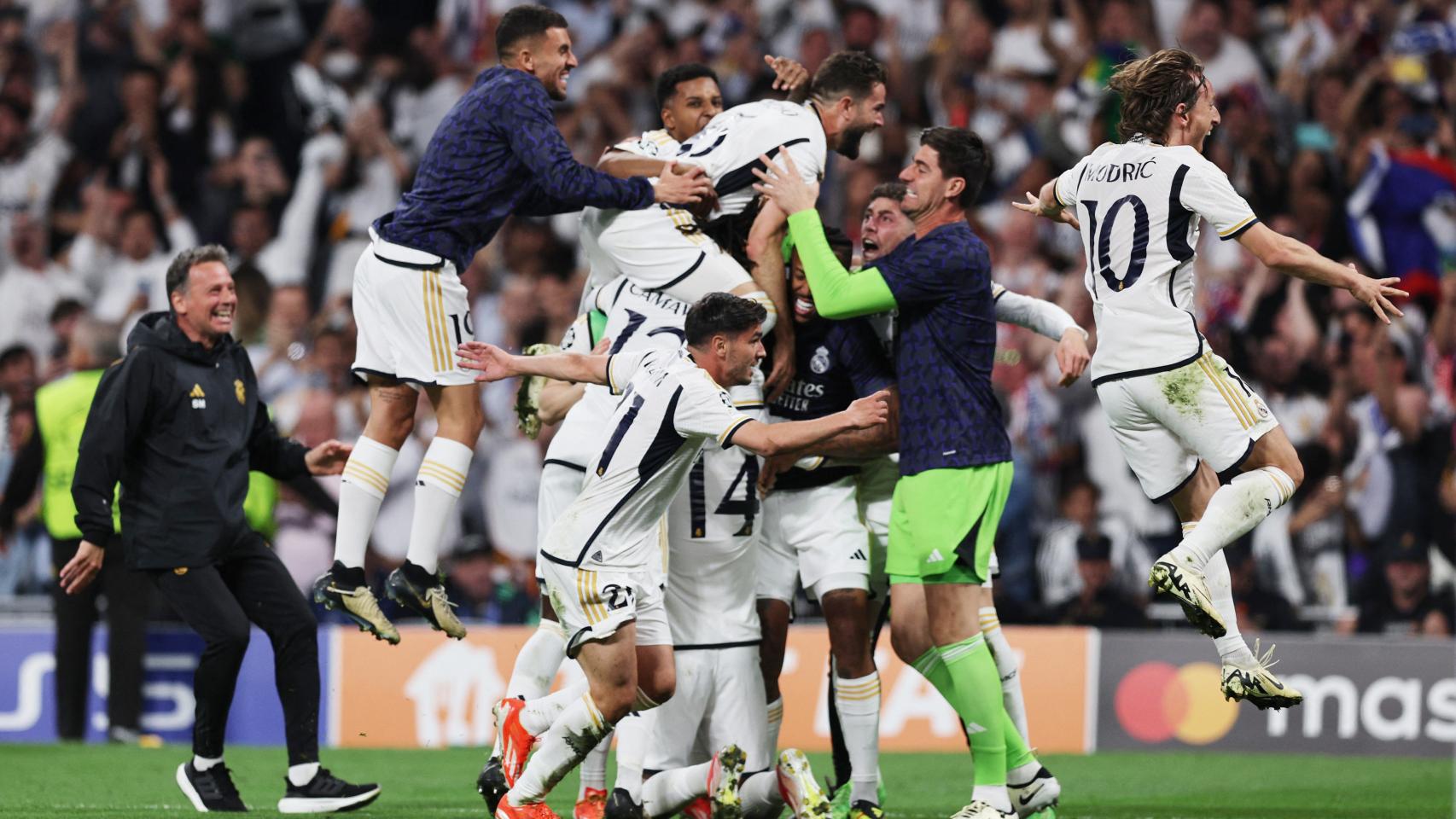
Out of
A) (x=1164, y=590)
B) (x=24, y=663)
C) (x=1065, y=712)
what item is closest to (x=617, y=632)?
(x=1164, y=590)

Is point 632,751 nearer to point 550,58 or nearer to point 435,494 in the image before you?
point 435,494

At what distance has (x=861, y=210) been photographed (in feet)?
46.8

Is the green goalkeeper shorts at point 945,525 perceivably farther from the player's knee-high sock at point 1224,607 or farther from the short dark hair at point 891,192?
the short dark hair at point 891,192

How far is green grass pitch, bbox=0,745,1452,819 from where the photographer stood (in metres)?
8.68

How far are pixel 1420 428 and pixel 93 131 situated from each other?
1158 cm

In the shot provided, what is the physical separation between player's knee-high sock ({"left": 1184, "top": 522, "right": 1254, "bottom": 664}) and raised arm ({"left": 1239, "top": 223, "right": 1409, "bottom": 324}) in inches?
46.0

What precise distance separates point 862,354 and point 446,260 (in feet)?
6.45

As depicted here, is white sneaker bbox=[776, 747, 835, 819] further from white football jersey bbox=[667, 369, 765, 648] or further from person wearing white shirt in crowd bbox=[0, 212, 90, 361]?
person wearing white shirt in crowd bbox=[0, 212, 90, 361]

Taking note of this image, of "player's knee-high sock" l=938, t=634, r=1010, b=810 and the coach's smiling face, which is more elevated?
the coach's smiling face

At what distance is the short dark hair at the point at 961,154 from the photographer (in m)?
7.71

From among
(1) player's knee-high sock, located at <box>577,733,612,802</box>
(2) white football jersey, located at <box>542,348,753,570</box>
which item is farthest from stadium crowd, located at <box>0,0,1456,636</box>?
(2) white football jersey, located at <box>542,348,753,570</box>

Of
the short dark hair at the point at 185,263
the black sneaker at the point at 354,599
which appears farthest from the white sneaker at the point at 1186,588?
the short dark hair at the point at 185,263

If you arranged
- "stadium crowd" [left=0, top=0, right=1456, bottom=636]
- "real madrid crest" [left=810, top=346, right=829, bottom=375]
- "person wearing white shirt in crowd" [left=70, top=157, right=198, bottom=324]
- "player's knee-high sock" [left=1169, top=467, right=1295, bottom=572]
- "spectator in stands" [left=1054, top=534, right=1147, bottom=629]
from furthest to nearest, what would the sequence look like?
"person wearing white shirt in crowd" [left=70, top=157, right=198, bottom=324]
"stadium crowd" [left=0, top=0, right=1456, bottom=636]
"spectator in stands" [left=1054, top=534, right=1147, bottom=629]
"real madrid crest" [left=810, top=346, right=829, bottom=375]
"player's knee-high sock" [left=1169, top=467, right=1295, bottom=572]

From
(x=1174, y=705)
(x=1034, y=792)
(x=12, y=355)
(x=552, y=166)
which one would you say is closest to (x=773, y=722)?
(x=1034, y=792)
